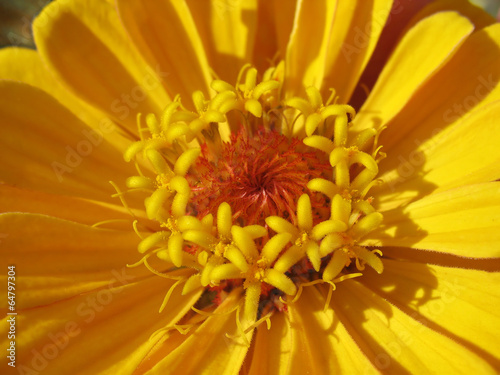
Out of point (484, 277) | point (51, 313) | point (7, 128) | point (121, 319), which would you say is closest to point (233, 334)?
point (121, 319)

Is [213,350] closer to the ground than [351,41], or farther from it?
closer to the ground

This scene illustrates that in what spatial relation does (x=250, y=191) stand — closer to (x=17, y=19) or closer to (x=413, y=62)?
(x=413, y=62)

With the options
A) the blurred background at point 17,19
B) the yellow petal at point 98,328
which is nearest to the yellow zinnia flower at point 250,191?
the yellow petal at point 98,328

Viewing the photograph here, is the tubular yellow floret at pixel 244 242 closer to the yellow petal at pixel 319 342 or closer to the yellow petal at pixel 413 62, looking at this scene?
the yellow petal at pixel 319 342

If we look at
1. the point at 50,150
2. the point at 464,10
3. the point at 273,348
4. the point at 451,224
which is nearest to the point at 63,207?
the point at 50,150

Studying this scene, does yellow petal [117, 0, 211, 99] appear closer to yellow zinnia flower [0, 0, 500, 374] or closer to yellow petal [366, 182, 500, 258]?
yellow zinnia flower [0, 0, 500, 374]
